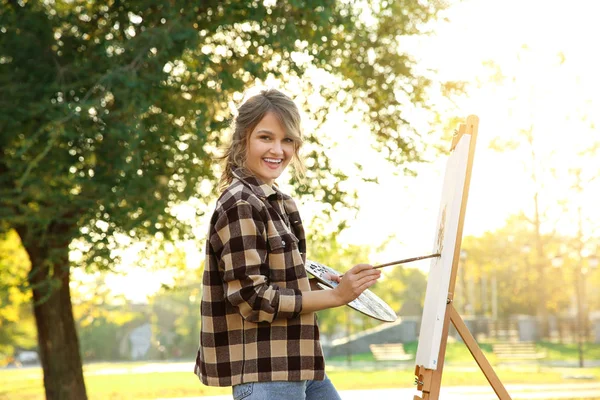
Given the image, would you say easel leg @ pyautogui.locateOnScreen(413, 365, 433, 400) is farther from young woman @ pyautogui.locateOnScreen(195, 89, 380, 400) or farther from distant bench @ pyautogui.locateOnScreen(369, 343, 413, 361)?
distant bench @ pyautogui.locateOnScreen(369, 343, 413, 361)

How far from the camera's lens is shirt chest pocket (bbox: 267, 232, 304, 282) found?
253 cm

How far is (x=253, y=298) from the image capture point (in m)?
2.43

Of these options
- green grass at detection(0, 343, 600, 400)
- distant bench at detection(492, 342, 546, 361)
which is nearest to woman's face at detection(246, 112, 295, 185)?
green grass at detection(0, 343, 600, 400)

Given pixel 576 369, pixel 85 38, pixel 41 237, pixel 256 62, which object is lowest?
pixel 576 369

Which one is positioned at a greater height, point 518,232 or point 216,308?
point 518,232

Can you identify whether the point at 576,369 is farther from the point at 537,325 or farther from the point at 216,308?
the point at 216,308

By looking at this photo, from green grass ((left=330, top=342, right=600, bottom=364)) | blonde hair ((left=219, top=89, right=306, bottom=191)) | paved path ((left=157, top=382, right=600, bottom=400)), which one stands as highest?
blonde hair ((left=219, top=89, right=306, bottom=191))

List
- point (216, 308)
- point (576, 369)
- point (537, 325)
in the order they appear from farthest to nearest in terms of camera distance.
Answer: point (537, 325) → point (576, 369) → point (216, 308)

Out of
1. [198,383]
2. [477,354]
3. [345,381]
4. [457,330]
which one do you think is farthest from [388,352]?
[457,330]

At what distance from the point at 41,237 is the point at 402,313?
36.7 metres

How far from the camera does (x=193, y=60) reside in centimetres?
856

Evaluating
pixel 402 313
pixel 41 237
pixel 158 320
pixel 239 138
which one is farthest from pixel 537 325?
pixel 239 138

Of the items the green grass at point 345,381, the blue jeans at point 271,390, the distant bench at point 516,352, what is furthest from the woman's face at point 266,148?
the distant bench at point 516,352

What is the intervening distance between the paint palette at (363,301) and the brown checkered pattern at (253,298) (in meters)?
0.39
